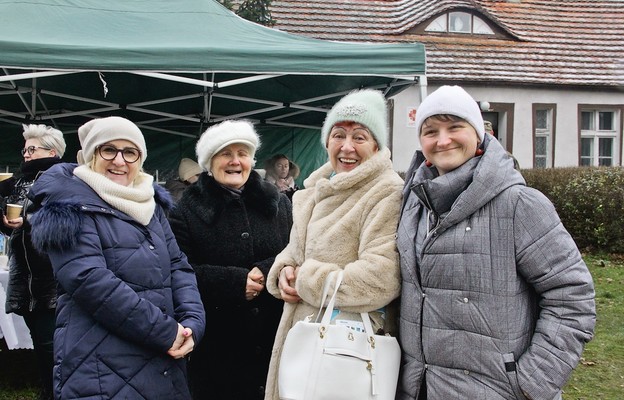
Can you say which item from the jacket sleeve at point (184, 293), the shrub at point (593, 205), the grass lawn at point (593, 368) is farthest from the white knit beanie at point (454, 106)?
the shrub at point (593, 205)

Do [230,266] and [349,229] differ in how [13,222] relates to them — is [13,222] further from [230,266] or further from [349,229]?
[349,229]

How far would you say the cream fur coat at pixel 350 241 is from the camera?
94.1 inches

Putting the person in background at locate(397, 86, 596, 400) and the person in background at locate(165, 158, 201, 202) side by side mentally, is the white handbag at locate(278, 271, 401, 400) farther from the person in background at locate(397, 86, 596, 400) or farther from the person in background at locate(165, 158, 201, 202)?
the person in background at locate(165, 158, 201, 202)

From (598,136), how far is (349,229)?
1353 cm

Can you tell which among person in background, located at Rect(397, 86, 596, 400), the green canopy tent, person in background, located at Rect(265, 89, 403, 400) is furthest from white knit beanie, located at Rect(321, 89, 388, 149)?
the green canopy tent

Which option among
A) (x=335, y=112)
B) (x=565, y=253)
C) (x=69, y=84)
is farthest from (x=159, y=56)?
(x=565, y=253)

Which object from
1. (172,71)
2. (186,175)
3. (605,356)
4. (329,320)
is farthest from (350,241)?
(186,175)

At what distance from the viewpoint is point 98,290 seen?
2.39 metres

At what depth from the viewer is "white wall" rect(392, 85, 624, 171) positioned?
13.3m

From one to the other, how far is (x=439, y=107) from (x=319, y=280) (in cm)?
75

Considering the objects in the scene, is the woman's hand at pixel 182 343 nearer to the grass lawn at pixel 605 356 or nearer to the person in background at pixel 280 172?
the grass lawn at pixel 605 356

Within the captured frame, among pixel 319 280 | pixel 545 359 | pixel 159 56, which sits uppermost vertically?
pixel 159 56

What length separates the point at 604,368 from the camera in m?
5.42

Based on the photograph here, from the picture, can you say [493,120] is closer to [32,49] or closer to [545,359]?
[32,49]
